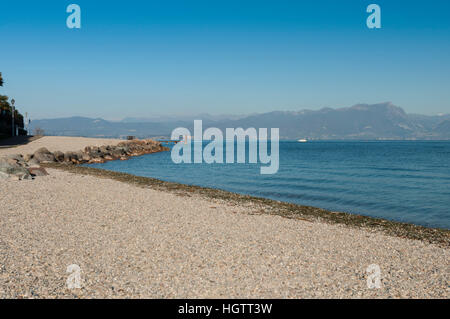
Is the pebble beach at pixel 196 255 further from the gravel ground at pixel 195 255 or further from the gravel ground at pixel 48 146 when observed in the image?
the gravel ground at pixel 48 146

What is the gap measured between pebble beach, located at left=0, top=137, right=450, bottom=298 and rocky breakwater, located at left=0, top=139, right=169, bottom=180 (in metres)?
8.53

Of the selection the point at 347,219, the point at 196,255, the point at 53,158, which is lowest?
the point at 347,219

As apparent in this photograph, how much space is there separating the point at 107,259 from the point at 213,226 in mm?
4713

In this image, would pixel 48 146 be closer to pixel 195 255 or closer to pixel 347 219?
pixel 347 219

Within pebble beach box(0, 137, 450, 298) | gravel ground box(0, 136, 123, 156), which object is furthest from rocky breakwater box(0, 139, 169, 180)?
pebble beach box(0, 137, 450, 298)

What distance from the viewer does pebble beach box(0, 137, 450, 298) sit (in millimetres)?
7203

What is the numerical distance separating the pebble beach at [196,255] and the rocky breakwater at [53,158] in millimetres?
8531

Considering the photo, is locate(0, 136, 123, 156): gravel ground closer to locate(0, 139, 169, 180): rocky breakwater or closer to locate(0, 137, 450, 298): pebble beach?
Result: locate(0, 139, 169, 180): rocky breakwater

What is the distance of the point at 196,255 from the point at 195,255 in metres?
0.03

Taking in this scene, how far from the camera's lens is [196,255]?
927 centimetres

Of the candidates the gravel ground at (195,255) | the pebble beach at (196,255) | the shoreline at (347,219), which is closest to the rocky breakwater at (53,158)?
the gravel ground at (195,255)

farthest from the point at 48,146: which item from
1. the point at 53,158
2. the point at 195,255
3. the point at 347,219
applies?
the point at 195,255

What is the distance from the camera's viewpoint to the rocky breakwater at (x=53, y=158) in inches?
903
